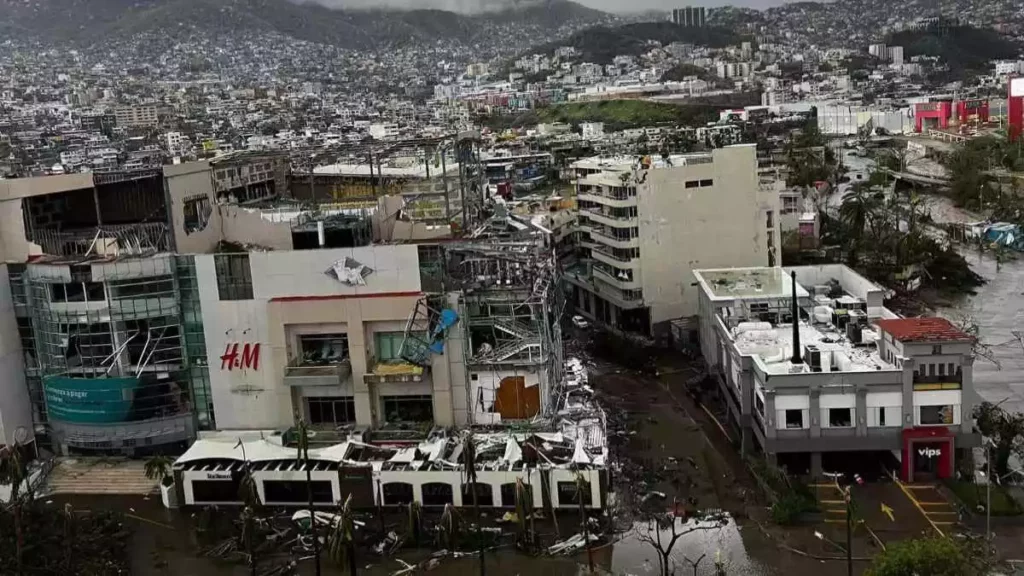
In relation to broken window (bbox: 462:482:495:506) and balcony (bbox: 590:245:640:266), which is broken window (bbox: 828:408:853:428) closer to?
broken window (bbox: 462:482:495:506)

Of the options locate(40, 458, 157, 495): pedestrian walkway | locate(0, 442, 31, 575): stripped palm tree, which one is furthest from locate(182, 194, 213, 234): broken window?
locate(0, 442, 31, 575): stripped palm tree

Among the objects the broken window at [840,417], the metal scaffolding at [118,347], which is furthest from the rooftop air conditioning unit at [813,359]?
the metal scaffolding at [118,347]

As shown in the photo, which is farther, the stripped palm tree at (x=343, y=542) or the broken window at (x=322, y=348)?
the broken window at (x=322, y=348)

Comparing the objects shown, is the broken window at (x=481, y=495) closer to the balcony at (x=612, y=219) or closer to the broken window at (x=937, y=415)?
the broken window at (x=937, y=415)

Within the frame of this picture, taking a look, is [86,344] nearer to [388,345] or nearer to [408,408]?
[388,345]

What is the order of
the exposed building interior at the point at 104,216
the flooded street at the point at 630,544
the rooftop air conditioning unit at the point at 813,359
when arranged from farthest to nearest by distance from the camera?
the exposed building interior at the point at 104,216
the rooftop air conditioning unit at the point at 813,359
the flooded street at the point at 630,544

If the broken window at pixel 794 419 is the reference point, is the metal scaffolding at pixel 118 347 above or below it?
above

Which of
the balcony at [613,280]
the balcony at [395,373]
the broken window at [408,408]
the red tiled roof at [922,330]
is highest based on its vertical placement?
the red tiled roof at [922,330]

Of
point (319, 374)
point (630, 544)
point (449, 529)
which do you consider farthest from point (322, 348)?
point (630, 544)

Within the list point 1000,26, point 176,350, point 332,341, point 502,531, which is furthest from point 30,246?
point 1000,26
